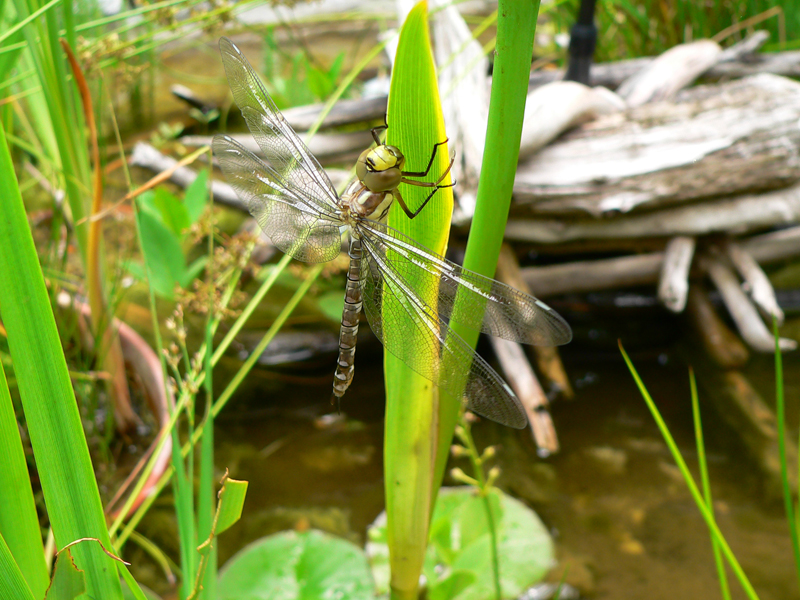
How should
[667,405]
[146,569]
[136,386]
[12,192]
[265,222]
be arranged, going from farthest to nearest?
[667,405], [136,386], [146,569], [265,222], [12,192]

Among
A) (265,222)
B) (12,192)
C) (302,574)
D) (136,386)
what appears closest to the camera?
(12,192)

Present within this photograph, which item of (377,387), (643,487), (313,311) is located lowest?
(643,487)

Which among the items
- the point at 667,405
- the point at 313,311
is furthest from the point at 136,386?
the point at 667,405

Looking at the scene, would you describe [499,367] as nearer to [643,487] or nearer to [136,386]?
[643,487]

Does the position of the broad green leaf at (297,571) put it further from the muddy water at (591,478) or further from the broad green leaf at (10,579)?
the broad green leaf at (10,579)

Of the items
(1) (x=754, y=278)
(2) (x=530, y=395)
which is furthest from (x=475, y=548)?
(1) (x=754, y=278)

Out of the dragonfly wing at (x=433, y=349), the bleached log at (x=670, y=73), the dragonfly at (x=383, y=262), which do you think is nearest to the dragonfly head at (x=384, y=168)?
the dragonfly at (x=383, y=262)
